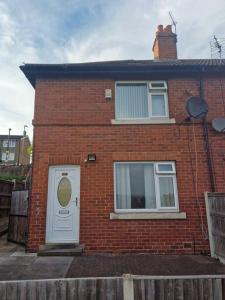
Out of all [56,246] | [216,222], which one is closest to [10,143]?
[56,246]

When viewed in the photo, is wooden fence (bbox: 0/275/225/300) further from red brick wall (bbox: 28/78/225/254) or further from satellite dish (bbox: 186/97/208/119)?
satellite dish (bbox: 186/97/208/119)

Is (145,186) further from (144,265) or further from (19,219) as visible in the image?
(19,219)

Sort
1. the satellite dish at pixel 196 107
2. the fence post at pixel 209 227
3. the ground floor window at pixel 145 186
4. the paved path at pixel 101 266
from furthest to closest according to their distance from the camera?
the satellite dish at pixel 196 107 → the ground floor window at pixel 145 186 → the fence post at pixel 209 227 → the paved path at pixel 101 266

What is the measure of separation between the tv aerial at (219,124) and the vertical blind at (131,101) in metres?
2.09

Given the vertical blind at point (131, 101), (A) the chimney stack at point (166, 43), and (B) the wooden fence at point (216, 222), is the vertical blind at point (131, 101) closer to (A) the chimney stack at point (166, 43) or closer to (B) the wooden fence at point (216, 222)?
(A) the chimney stack at point (166, 43)

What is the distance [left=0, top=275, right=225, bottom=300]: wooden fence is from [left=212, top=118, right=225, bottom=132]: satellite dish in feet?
17.0

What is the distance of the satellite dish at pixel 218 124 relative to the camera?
7.74 m

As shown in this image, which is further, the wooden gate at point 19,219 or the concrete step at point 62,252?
the wooden gate at point 19,219

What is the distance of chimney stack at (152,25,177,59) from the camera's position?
10.3m

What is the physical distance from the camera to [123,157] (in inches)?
297

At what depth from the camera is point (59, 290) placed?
3.47 metres

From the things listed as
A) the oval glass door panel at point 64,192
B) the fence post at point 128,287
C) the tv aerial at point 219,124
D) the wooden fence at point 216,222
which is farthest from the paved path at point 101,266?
the tv aerial at point 219,124

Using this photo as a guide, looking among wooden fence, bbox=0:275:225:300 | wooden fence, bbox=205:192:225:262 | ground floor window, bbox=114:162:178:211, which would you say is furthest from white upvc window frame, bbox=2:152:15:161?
wooden fence, bbox=0:275:225:300

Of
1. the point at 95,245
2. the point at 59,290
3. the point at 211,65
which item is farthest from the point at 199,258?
the point at 211,65
